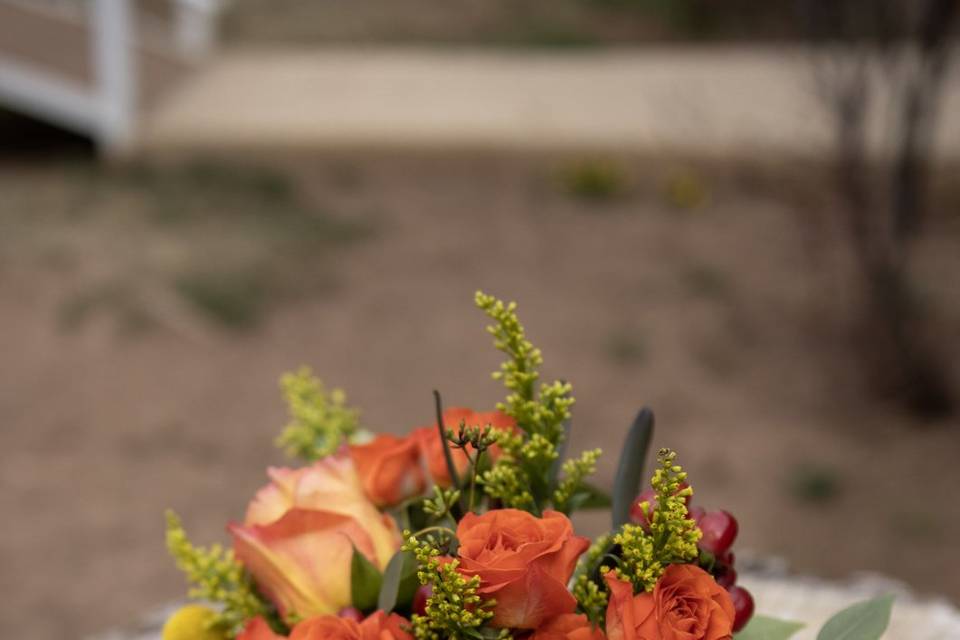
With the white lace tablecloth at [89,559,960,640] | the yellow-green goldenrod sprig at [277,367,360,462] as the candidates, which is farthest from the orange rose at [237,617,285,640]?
the white lace tablecloth at [89,559,960,640]

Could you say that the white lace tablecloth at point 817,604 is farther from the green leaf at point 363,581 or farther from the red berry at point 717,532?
the green leaf at point 363,581

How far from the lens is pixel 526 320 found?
387 centimetres

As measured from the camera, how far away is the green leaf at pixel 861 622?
83 cm

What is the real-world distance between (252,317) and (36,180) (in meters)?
1.52

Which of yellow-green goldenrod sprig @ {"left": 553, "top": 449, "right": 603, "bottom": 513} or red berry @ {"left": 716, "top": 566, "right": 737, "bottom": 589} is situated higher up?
yellow-green goldenrod sprig @ {"left": 553, "top": 449, "right": 603, "bottom": 513}

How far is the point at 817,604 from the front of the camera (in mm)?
1282

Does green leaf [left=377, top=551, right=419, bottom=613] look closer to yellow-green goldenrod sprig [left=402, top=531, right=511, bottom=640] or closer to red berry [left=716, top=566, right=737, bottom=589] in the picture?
yellow-green goldenrod sprig [left=402, top=531, right=511, bottom=640]

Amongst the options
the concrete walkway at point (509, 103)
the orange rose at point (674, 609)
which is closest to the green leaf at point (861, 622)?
the orange rose at point (674, 609)

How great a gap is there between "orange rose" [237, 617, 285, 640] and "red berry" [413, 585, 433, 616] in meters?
0.10

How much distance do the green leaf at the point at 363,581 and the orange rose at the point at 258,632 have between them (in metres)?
0.07

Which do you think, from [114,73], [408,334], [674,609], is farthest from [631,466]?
[114,73]

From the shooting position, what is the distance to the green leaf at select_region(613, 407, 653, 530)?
2.97ft

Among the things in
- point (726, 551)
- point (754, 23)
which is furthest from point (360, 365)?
point (754, 23)

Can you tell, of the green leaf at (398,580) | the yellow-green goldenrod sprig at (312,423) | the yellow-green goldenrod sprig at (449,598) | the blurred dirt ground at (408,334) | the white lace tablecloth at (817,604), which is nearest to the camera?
the yellow-green goldenrod sprig at (449,598)
